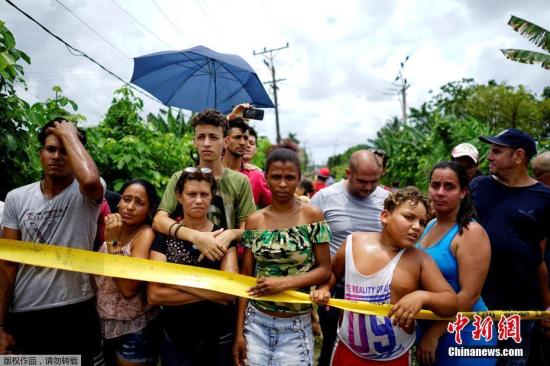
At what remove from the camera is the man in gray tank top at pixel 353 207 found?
3.24 metres

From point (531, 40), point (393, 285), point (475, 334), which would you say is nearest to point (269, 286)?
point (393, 285)

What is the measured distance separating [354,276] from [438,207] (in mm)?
722

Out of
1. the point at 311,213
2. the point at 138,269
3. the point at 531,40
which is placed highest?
the point at 531,40

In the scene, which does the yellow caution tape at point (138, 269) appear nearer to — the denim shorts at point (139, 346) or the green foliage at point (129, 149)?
the denim shorts at point (139, 346)

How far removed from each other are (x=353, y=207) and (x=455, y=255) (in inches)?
42.5

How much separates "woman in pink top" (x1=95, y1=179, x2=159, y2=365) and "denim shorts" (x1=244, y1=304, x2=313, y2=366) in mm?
645

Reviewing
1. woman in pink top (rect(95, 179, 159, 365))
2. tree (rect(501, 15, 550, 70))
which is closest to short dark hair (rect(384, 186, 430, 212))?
woman in pink top (rect(95, 179, 159, 365))

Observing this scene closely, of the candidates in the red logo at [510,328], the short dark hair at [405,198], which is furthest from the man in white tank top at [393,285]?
the red logo at [510,328]

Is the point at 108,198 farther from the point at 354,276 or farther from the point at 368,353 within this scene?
the point at 368,353

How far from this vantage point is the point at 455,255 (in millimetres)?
2381

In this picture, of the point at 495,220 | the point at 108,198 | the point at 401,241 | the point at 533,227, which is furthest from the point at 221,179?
the point at 533,227

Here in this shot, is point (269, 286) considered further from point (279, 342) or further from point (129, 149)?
point (129, 149)

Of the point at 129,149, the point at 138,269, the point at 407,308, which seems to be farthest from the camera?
the point at 129,149

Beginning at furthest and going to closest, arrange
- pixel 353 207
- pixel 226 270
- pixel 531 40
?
pixel 531 40, pixel 353 207, pixel 226 270
